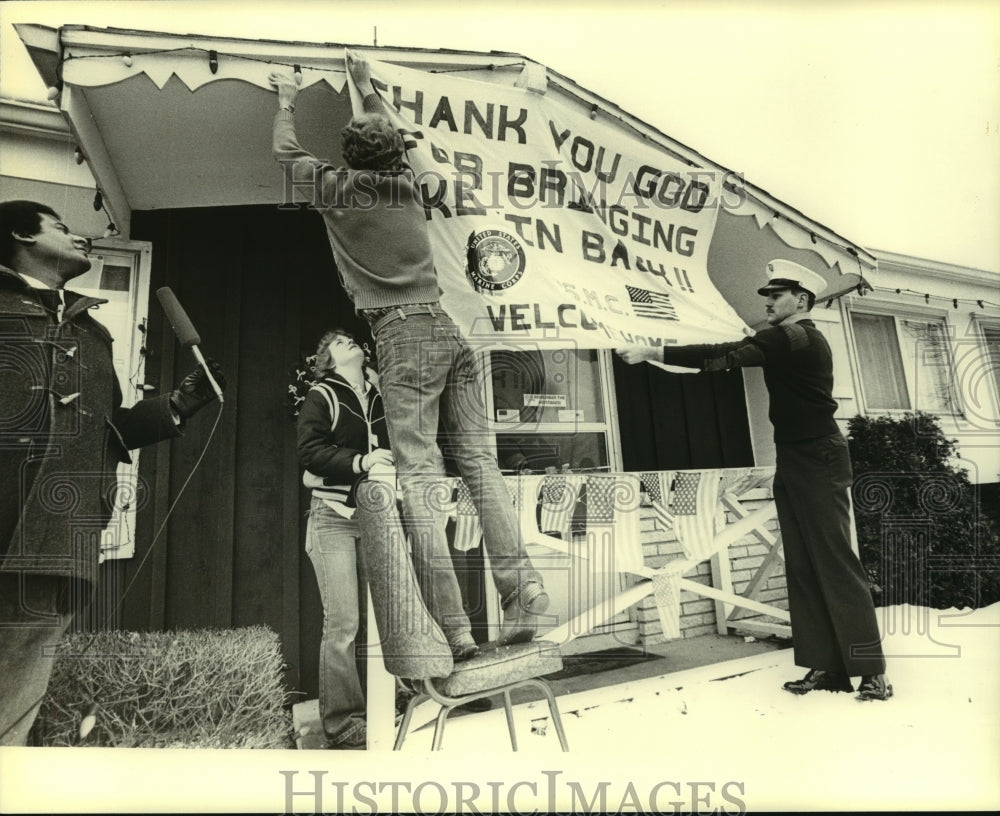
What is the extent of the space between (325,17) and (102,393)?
236 centimetres

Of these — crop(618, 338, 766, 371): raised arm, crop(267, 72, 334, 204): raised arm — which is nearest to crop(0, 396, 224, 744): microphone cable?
crop(267, 72, 334, 204): raised arm

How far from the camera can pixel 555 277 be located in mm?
3234

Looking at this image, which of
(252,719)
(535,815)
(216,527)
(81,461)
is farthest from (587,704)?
(81,461)

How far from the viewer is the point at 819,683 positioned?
11.6ft

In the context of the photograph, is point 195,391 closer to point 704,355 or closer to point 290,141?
point 290,141

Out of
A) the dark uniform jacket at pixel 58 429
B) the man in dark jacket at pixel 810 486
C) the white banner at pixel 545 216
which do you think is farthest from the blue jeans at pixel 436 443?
the dark uniform jacket at pixel 58 429

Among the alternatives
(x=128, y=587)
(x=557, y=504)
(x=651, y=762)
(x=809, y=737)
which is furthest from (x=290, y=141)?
(x=809, y=737)

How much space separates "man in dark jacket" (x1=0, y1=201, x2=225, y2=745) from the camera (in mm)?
3094

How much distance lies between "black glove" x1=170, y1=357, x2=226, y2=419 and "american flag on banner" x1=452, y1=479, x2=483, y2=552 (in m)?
1.43

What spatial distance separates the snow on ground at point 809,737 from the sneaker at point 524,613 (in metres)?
0.47

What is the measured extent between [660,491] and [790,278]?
1.48 m

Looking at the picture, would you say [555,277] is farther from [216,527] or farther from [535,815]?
[535,815]

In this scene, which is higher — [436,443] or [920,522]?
[436,443]

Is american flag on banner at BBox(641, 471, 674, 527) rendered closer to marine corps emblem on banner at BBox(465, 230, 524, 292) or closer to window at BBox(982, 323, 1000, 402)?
marine corps emblem on banner at BBox(465, 230, 524, 292)
